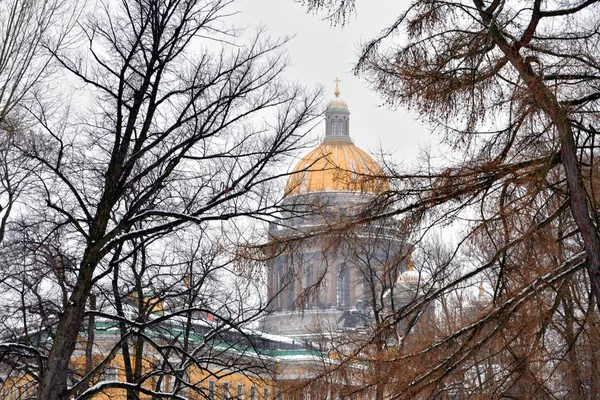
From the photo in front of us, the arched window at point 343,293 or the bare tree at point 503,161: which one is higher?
the arched window at point 343,293

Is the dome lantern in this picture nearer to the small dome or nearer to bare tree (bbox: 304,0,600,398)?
the small dome

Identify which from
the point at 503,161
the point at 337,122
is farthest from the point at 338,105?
the point at 503,161

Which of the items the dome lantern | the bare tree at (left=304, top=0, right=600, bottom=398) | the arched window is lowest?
the bare tree at (left=304, top=0, right=600, bottom=398)

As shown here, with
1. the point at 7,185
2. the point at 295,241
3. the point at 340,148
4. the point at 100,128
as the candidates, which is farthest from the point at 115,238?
the point at 340,148

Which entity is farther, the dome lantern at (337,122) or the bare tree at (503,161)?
the dome lantern at (337,122)

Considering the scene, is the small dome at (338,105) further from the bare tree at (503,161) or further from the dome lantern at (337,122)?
the bare tree at (503,161)

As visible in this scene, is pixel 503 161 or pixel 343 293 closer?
pixel 503 161

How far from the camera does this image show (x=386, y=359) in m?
8.08

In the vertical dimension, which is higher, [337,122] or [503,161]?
[337,122]

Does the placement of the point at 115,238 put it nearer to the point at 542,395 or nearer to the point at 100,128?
the point at 100,128

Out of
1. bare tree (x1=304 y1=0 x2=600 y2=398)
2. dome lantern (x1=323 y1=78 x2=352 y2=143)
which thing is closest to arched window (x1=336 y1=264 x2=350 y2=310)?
dome lantern (x1=323 y1=78 x2=352 y2=143)

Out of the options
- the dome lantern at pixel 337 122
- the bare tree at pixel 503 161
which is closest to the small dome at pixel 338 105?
the dome lantern at pixel 337 122

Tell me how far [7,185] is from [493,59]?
1136 centimetres

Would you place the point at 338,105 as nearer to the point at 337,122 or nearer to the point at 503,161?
the point at 337,122
